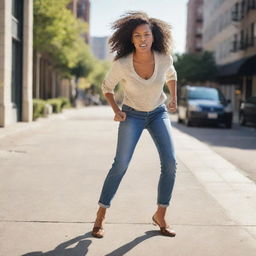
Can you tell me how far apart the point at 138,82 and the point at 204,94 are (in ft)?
58.8

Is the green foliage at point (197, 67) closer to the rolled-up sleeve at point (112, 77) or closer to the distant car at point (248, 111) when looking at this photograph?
the distant car at point (248, 111)

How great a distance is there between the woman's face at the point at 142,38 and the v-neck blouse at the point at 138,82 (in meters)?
0.11

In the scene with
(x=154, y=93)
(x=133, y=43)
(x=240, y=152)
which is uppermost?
(x=133, y=43)

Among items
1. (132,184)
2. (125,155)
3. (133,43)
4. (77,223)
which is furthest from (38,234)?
(132,184)

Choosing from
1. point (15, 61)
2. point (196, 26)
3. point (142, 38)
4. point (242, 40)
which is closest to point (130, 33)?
point (142, 38)

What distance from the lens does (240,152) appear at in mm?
11156

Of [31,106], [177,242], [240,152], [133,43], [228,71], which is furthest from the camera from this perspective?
[228,71]

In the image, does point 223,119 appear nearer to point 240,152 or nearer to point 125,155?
point 240,152

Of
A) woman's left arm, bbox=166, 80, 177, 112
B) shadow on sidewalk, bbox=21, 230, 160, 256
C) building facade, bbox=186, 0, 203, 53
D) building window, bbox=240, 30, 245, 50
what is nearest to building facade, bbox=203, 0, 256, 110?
building window, bbox=240, 30, 245, 50

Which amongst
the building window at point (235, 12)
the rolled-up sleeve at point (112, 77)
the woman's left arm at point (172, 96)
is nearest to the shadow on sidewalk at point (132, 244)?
the woman's left arm at point (172, 96)

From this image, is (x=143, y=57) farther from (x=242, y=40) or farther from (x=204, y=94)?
(x=242, y=40)

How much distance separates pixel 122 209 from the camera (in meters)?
5.12

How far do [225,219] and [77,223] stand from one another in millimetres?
1396

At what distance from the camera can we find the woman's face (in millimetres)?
4102
